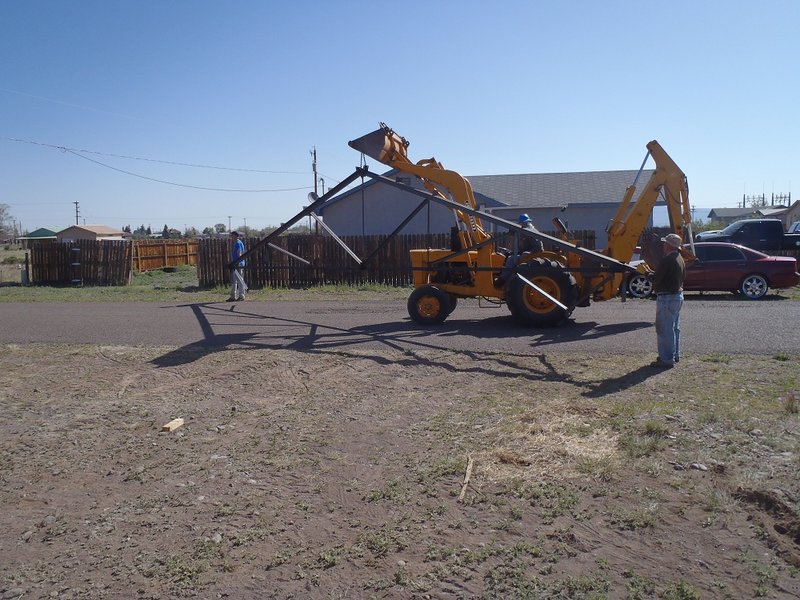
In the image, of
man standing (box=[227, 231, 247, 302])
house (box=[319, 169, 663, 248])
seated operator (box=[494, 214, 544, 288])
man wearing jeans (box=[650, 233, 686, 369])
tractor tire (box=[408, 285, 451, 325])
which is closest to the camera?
man wearing jeans (box=[650, 233, 686, 369])

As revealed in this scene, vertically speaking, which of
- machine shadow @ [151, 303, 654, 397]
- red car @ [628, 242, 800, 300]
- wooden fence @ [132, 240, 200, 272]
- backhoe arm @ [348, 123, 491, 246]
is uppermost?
backhoe arm @ [348, 123, 491, 246]

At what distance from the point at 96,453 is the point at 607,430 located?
200 inches

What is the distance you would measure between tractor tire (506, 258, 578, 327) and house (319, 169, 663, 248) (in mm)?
20042

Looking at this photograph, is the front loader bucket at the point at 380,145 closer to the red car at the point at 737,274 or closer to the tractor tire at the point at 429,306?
the tractor tire at the point at 429,306

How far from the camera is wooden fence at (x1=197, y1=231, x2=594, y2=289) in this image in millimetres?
23766

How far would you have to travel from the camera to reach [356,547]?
5.15 meters

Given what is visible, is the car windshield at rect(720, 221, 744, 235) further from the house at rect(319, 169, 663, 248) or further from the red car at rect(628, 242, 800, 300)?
the house at rect(319, 169, 663, 248)

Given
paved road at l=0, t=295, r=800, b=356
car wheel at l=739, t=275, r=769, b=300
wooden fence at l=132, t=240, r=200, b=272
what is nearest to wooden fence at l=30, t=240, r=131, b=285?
wooden fence at l=132, t=240, r=200, b=272

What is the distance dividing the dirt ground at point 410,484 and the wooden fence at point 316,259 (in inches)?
539

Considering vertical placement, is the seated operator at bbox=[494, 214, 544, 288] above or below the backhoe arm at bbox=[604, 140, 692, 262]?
below

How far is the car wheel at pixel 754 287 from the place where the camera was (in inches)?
746

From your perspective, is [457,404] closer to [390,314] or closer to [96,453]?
[96,453]

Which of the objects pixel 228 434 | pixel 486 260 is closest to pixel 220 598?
pixel 228 434

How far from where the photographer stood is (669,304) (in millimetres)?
10062
